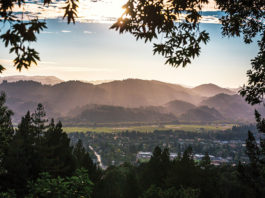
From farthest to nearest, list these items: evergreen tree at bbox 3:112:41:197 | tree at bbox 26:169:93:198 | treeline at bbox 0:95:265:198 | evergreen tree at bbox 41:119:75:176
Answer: evergreen tree at bbox 41:119:75:176
evergreen tree at bbox 3:112:41:197
treeline at bbox 0:95:265:198
tree at bbox 26:169:93:198

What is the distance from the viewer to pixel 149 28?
6.64 meters

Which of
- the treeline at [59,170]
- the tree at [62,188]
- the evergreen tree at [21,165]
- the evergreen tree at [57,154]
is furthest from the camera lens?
the evergreen tree at [57,154]

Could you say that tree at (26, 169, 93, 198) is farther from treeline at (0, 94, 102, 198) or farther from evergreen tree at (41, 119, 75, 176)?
evergreen tree at (41, 119, 75, 176)

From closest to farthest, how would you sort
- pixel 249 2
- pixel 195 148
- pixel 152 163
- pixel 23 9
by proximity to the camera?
pixel 23 9 → pixel 249 2 → pixel 152 163 → pixel 195 148

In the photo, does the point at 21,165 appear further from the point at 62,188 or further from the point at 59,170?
the point at 62,188

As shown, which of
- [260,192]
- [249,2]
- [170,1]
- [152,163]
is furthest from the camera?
[152,163]

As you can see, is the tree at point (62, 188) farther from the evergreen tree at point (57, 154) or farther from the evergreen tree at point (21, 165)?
the evergreen tree at point (57, 154)

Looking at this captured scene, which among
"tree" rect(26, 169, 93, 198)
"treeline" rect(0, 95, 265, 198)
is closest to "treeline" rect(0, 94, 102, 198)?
"treeline" rect(0, 95, 265, 198)

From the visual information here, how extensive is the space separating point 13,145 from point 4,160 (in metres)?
2.32

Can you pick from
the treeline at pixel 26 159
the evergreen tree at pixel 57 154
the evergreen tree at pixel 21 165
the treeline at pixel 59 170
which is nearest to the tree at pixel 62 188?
the treeline at pixel 59 170

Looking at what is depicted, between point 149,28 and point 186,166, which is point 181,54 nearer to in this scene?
point 149,28

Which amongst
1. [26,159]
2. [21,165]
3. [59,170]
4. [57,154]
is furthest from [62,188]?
[57,154]

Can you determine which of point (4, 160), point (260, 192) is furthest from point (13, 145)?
point (260, 192)

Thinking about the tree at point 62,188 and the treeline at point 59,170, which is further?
the treeline at point 59,170
